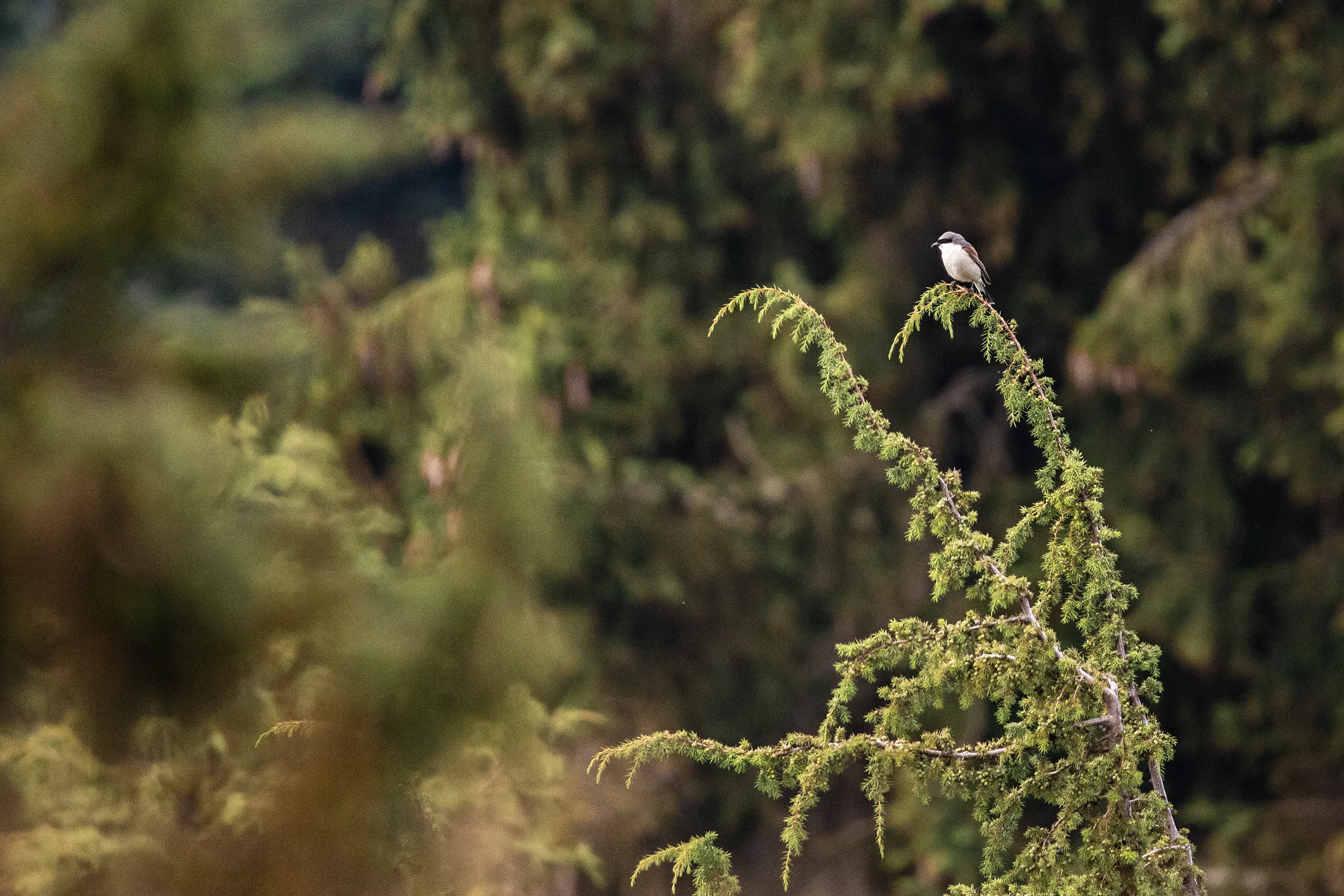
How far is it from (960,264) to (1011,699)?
1.71 m

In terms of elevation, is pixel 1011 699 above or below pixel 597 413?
below

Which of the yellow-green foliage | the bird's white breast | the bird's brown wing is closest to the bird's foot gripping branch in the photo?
the yellow-green foliage

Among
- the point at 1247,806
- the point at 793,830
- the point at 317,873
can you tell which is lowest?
the point at 317,873

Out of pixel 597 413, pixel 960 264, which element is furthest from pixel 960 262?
pixel 597 413

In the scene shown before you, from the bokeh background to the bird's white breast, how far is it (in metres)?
1.32

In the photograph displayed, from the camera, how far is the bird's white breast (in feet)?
14.9

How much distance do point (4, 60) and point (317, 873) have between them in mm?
1467

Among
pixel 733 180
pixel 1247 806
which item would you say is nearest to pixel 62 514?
pixel 1247 806

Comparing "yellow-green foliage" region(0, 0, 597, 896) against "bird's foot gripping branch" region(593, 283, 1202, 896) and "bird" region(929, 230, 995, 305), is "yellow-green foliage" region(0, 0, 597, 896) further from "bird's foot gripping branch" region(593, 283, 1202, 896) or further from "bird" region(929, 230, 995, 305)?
"bird" region(929, 230, 995, 305)

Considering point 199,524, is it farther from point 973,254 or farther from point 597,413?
point 597,413

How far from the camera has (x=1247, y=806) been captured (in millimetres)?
9312

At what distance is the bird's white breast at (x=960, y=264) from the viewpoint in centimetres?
454

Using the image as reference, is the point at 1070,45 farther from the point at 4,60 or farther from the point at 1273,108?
the point at 4,60

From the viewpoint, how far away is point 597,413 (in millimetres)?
10789
